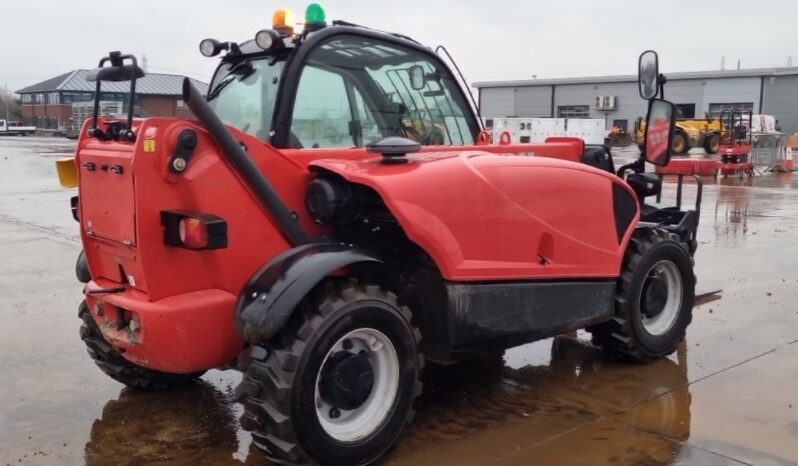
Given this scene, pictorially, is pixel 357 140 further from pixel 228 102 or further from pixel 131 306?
pixel 131 306

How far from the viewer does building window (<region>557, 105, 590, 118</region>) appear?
56469mm

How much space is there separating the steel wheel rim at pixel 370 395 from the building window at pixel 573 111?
55045mm

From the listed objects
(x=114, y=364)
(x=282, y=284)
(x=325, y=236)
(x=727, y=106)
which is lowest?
(x=114, y=364)

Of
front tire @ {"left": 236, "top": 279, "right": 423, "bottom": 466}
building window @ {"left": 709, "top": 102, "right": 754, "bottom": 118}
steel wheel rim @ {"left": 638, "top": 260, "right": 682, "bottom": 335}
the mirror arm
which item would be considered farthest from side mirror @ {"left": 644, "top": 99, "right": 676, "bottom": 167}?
building window @ {"left": 709, "top": 102, "right": 754, "bottom": 118}

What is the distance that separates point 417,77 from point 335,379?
6.29 ft

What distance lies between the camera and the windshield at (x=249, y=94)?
3895mm

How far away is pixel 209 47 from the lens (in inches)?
171

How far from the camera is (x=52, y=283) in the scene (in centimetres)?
732

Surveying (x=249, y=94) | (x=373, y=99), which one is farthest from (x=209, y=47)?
(x=373, y=99)

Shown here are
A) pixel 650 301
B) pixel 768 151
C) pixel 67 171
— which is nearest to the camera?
pixel 67 171

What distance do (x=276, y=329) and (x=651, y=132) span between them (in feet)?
9.48

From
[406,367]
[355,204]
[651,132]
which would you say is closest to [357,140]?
[355,204]

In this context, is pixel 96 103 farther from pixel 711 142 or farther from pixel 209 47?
pixel 711 142

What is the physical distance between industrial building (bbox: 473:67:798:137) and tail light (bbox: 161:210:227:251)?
4398 cm
